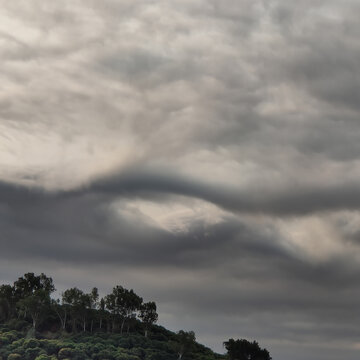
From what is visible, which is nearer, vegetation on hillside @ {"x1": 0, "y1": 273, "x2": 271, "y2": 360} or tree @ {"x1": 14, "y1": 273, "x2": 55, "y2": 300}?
vegetation on hillside @ {"x1": 0, "y1": 273, "x2": 271, "y2": 360}

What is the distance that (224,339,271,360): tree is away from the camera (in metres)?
141

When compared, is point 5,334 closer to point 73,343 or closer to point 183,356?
point 73,343

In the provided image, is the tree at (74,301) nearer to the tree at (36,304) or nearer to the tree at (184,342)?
the tree at (36,304)

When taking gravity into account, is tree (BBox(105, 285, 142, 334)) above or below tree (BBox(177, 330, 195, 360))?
above

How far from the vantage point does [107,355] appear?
12962 cm

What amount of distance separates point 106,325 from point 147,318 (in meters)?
12.5

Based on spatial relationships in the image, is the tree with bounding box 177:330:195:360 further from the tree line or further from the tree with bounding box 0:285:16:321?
the tree with bounding box 0:285:16:321

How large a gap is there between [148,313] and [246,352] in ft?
101

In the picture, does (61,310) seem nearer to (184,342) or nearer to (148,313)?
(148,313)

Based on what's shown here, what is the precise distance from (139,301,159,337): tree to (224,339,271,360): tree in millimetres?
25090

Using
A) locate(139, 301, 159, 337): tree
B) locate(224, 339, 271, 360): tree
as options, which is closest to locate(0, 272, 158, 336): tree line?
locate(139, 301, 159, 337): tree

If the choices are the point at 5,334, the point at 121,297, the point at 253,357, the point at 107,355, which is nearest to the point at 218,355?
the point at 253,357

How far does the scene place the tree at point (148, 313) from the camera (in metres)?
157

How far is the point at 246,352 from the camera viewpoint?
141 m
